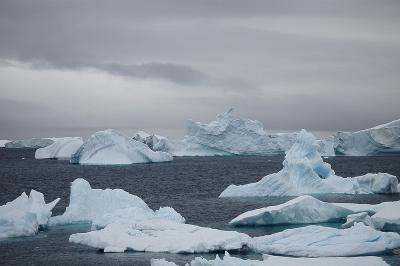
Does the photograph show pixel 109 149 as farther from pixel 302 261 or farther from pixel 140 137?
pixel 302 261

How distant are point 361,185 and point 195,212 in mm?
11385

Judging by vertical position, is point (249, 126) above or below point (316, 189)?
above

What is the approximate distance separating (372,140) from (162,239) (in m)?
51.1

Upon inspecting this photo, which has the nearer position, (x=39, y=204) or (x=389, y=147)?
(x=39, y=204)

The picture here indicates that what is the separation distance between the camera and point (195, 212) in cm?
2878

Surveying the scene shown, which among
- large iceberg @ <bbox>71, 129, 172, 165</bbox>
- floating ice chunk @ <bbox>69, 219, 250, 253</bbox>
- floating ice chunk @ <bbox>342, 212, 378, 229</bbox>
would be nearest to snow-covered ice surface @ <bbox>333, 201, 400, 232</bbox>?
floating ice chunk @ <bbox>342, 212, 378, 229</bbox>

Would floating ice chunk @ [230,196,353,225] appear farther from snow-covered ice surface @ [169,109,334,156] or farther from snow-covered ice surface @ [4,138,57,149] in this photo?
snow-covered ice surface @ [4,138,57,149]

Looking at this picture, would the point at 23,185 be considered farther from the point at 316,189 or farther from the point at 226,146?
the point at 226,146

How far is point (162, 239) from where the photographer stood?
19.6 meters

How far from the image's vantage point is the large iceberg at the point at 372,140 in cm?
6501

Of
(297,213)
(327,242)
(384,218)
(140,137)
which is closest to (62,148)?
(140,137)

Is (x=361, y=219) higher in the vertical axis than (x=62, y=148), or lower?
lower

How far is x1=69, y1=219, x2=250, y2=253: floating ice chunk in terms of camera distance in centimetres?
1878

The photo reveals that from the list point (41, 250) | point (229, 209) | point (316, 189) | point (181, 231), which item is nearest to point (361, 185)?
point (316, 189)
